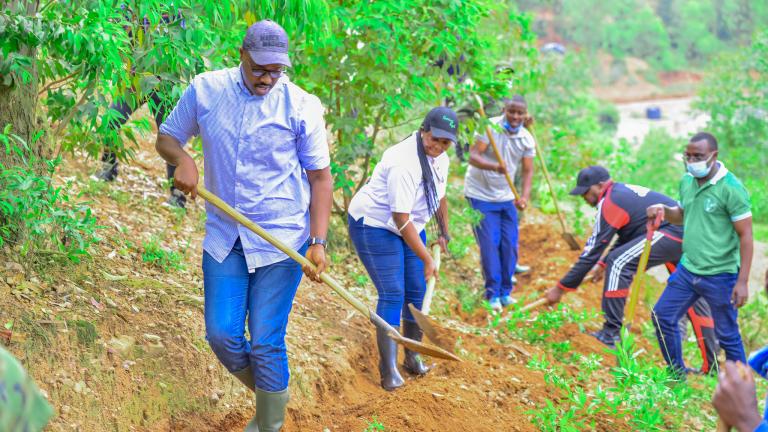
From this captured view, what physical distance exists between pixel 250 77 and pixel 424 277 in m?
2.09

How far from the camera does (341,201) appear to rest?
8391mm

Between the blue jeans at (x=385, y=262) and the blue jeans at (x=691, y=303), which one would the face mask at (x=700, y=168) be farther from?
the blue jeans at (x=385, y=262)

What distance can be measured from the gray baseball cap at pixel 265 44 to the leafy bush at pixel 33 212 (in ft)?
3.88

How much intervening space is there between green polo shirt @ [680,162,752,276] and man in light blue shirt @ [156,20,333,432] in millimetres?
3187

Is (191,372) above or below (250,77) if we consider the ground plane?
below

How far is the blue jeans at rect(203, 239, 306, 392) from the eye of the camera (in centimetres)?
380

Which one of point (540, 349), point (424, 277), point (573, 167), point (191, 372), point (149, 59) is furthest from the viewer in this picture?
point (573, 167)

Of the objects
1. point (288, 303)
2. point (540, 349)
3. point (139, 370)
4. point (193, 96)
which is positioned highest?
point (193, 96)

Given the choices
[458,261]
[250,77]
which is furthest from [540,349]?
[250,77]

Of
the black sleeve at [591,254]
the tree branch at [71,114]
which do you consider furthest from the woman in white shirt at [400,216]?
the black sleeve at [591,254]

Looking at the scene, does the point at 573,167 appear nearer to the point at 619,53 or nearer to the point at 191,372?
the point at 191,372

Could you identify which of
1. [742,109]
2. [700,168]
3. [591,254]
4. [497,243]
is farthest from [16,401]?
[742,109]

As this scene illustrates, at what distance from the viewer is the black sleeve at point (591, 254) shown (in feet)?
23.4

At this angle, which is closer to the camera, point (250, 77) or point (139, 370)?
point (250, 77)
